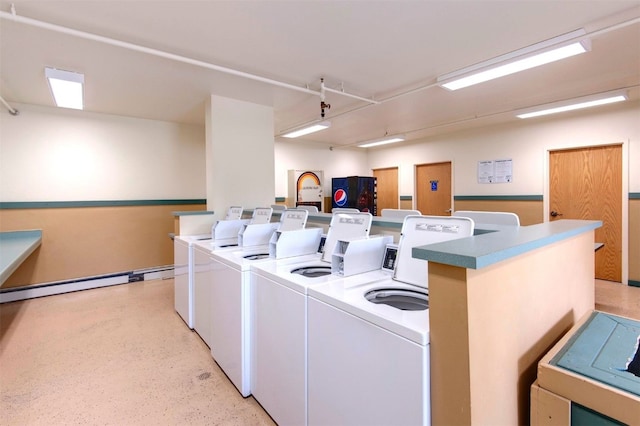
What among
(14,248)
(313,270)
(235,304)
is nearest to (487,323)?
(313,270)

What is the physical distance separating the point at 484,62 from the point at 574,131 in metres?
2.98

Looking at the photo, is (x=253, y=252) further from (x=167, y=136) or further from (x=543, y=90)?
(x=543, y=90)

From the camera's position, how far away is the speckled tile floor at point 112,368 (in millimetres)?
1922

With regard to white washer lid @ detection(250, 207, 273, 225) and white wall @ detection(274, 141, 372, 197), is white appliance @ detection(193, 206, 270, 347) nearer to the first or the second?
white washer lid @ detection(250, 207, 273, 225)

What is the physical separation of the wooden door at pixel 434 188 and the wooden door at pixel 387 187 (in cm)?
58

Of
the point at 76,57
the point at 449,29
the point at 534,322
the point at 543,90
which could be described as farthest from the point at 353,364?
the point at 543,90

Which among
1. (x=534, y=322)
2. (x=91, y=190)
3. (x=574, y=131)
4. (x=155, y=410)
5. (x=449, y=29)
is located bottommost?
(x=155, y=410)

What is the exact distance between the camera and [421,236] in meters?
1.75

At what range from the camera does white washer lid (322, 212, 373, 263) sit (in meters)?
2.21

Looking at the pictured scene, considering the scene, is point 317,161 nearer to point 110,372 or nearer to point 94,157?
point 94,157

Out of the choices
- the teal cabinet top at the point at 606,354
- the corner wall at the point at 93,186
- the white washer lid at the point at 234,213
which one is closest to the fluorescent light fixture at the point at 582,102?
the teal cabinet top at the point at 606,354

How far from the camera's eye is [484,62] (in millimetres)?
2881

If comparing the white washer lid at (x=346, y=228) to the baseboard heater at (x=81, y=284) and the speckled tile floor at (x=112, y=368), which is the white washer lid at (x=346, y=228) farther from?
the baseboard heater at (x=81, y=284)

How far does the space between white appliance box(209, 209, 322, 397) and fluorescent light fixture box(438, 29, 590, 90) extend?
2.15 metres
